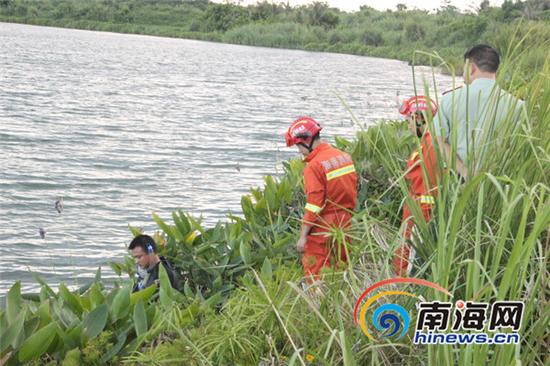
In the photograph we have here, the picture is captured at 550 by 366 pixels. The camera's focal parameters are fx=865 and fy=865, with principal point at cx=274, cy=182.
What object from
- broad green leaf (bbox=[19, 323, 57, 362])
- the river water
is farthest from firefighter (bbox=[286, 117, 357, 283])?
the river water

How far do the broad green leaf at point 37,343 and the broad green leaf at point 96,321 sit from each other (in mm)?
291

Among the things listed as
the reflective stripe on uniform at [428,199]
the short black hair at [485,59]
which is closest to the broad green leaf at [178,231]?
the short black hair at [485,59]

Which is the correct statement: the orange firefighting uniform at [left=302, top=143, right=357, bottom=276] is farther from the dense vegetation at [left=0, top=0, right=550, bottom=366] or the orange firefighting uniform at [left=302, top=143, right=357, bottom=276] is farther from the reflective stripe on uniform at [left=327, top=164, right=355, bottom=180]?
the dense vegetation at [left=0, top=0, right=550, bottom=366]

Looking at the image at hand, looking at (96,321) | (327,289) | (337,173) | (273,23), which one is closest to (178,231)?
(337,173)

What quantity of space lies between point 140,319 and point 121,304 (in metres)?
0.27

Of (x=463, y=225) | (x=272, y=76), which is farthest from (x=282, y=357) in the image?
(x=272, y=76)

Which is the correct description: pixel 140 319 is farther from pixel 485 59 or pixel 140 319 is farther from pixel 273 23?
pixel 273 23

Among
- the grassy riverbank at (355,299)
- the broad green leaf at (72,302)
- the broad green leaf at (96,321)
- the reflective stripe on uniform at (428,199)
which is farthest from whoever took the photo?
the broad green leaf at (72,302)

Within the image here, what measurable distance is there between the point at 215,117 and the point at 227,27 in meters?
92.6

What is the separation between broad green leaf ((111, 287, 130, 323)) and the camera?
204 inches

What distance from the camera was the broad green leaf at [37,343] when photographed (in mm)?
4594

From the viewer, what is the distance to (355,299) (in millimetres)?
4102

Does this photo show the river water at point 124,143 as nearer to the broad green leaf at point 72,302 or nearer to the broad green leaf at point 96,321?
the broad green leaf at point 72,302

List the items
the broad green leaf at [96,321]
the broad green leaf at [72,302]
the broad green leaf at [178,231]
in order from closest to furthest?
the broad green leaf at [96,321]
the broad green leaf at [72,302]
the broad green leaf at [178,231]
